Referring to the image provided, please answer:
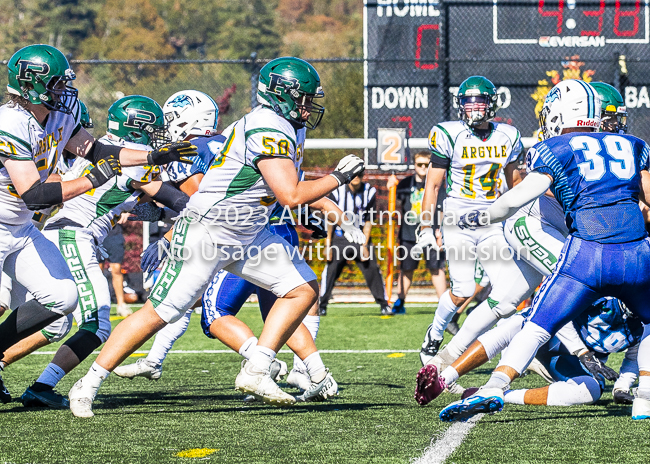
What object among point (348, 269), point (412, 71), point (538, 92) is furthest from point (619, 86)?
point (348, 269)

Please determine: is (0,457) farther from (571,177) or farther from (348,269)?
(348,269)

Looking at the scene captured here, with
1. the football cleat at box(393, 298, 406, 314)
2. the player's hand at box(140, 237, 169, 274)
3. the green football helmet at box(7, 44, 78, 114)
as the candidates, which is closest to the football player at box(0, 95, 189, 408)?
the player's hand at box(140, 237, 169, 274)

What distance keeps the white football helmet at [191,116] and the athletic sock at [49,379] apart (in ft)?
5.03

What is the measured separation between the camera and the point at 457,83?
1206 centimetres

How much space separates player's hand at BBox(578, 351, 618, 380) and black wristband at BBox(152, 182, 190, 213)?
2388 millimetres

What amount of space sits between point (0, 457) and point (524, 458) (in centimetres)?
199

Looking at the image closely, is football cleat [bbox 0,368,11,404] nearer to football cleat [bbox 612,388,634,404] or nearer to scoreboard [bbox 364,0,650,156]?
football cleat [bbox 612,388,634,404]

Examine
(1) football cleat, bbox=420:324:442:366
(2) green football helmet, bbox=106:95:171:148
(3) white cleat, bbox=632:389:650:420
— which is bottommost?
(1) football cleat, bbox=420:324:442:366

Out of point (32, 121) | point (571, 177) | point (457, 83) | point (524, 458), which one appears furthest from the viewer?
point (457, 83)

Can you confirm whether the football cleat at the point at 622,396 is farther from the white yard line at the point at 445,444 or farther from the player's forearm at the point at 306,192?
the player's forearm at the point at 306,192

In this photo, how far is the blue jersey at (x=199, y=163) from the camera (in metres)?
5.32

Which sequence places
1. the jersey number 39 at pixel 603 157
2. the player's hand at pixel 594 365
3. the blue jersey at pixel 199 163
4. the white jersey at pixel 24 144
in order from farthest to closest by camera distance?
the blue jersey at pixel 199 163, the player's hand at pixel 594 365, the white jersey at pixel 24 144, the jersey number 39 at pixel 603 157

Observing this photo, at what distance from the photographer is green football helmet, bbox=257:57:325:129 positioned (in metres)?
4.53

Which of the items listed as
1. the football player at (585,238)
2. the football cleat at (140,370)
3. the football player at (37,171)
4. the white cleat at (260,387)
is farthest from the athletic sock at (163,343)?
the football player at (585,238)
